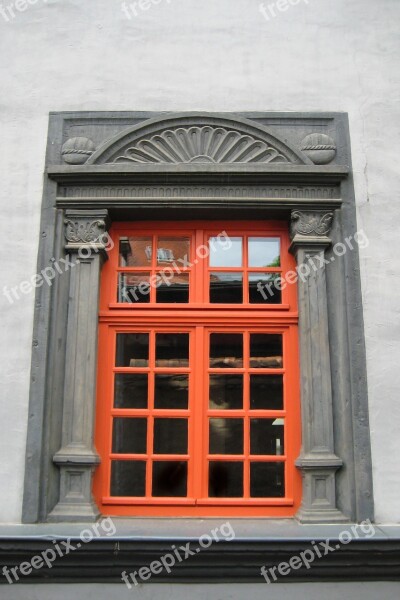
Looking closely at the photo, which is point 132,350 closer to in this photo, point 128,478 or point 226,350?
point 226,350

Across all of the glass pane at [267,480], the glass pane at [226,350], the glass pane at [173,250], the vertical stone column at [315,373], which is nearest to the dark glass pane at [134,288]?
the glass pane at [173,250]

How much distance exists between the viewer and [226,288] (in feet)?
15.7

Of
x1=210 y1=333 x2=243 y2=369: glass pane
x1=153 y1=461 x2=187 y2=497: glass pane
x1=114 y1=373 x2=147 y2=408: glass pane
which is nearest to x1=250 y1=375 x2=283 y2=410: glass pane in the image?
x1=210 y1=333 x2=243 y2=369: glass pane

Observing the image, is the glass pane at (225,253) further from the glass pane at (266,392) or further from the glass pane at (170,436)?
the glass pane at (170,436)

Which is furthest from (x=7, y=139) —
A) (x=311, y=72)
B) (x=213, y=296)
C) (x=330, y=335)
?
(x=330, y=335)

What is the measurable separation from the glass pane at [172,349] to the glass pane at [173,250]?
0.60 m

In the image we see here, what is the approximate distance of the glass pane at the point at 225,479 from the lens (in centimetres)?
445

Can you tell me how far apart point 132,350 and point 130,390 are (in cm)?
31

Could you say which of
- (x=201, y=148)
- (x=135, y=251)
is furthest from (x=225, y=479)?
→ (x=201, y=148)

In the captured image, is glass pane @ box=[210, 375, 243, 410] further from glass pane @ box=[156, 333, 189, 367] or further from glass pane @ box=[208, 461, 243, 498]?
glass pane @ box=[208, 461, 243, 498]

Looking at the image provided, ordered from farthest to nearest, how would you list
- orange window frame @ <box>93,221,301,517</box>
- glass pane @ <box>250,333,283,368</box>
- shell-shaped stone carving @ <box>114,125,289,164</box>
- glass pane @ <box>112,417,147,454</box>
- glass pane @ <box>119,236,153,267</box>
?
1. glass pane @ <box>119,236,153,267</box>
2. shell-shaped stone carving @ <box>114,125,289,164</box>
3. glass pane @ <box>250,333,283,368</box>
4. glass pane @ <box>112,417,147,454</box>
5. orange window frame @ <box>93,221,301,517</box>

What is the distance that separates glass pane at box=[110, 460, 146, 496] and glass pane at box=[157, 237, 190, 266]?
62.9 inches

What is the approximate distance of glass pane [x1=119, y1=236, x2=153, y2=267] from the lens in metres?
4.86

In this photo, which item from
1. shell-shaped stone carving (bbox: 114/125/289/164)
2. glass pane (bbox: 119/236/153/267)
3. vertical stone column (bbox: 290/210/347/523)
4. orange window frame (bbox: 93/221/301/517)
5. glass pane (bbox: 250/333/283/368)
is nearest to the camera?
vertical stone column (bbox: 290/210/347/523)
